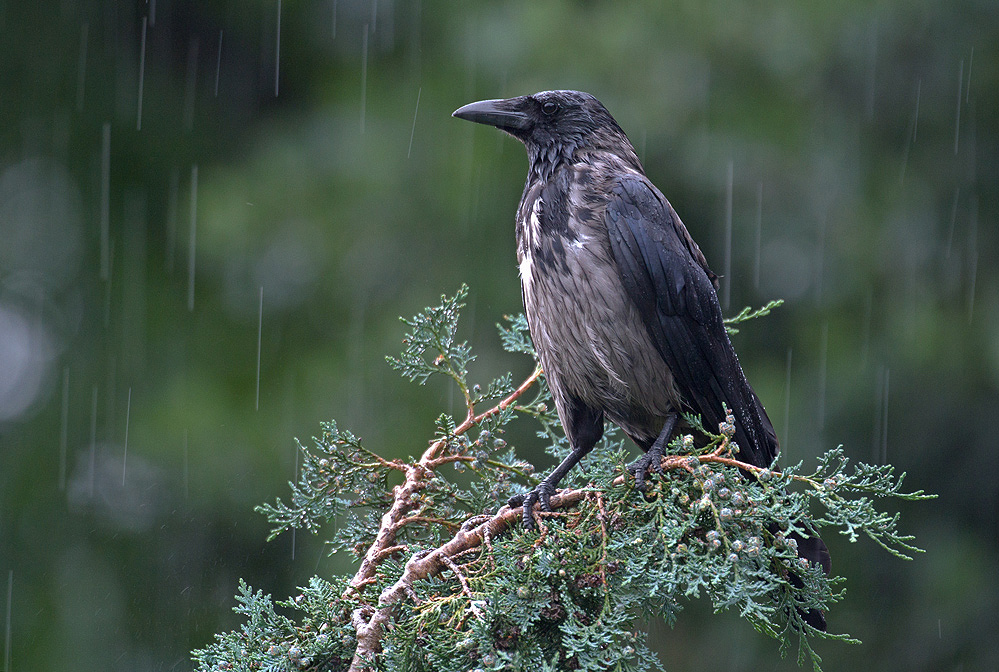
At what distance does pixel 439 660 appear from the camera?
1.96 meters

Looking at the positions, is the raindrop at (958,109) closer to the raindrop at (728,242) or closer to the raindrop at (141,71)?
the raindrop at (728,242)

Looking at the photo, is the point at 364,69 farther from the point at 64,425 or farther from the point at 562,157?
the point at 562,157

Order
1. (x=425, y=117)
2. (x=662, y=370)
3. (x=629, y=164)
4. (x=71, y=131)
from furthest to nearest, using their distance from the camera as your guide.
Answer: (x=71, y=131) → (x=425, y=117) → (x=629, y=164) → (x=662, y=370)

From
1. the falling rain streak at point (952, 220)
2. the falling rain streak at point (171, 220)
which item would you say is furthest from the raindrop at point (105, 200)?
the falling rain streak at point (952, 220)

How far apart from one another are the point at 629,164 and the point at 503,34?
110 inches

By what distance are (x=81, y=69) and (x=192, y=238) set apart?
5.50 feet

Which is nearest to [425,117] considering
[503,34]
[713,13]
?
[503,34]

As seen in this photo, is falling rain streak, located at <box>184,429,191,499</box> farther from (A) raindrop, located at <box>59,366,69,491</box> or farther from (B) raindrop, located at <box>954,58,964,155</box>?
(B) raindrop, located at <box>954,58,964,155</box>

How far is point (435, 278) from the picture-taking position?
5633mm

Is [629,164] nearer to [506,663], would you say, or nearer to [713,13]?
[506,663]

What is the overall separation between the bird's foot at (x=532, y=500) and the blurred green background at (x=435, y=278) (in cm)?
279

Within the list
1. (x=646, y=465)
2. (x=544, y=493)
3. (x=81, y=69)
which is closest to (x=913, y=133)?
(x=646, y=465)

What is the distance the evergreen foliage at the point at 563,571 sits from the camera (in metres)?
1.94

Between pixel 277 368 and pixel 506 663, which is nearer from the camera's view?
pixel 506 663
